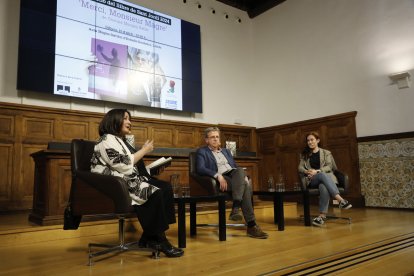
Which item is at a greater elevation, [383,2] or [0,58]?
[383,2]

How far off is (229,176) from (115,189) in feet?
4.54

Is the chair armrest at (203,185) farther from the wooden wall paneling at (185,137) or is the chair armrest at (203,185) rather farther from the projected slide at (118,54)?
the wooden wall paneling at (185,137)

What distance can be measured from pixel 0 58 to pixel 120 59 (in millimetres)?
1624

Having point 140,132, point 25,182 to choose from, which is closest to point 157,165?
point 25,182

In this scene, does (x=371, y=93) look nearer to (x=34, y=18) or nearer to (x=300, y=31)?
(x=300, y=31)

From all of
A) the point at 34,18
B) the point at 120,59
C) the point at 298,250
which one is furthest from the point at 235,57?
the point at 298,250

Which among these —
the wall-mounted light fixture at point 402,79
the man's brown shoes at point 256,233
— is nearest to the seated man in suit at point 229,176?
the man's brown shoes at point 256,233

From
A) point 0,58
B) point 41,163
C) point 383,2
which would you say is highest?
point 383,2

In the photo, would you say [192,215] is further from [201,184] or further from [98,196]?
[98,196]

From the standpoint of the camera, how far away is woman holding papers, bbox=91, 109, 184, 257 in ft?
6.75

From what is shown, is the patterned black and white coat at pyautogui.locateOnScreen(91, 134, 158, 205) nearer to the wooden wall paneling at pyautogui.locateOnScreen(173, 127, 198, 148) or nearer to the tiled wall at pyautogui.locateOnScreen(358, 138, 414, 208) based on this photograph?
the wooden wall paneling at pyautogui.locateOnScreen(173, 127, 198, 148)

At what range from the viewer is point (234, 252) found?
7.36 ft

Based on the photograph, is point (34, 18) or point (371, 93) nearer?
point (34, 18)

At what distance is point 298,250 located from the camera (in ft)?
7.38
